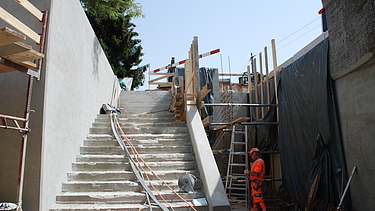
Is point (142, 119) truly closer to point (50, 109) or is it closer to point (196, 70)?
point (196, 70)

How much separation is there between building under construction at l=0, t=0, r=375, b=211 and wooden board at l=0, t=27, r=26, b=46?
1 cm

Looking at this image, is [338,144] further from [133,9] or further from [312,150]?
[133,9]

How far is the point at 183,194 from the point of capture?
→ 5.15m

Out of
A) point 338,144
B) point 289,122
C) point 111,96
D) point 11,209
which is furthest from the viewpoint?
point 111,96

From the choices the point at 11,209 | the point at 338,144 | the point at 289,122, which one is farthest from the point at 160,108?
the point at 11,209

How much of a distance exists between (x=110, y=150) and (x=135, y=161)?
683 millimetres

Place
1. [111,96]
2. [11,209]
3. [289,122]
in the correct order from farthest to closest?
[111,96] < [289,122] < [11,209]

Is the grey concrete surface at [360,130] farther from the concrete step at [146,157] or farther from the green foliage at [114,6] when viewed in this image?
the green foliage at [114,6]

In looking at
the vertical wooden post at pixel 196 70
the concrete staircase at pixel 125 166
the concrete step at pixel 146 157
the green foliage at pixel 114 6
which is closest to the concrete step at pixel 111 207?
the concrete staircase at pixel 125 166

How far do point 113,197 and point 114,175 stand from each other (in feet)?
2.16

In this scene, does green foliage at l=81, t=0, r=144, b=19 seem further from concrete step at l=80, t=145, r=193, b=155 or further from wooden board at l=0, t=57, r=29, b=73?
wooden board at l=0, t=57, r=29, b=73

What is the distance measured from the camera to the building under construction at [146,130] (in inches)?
167

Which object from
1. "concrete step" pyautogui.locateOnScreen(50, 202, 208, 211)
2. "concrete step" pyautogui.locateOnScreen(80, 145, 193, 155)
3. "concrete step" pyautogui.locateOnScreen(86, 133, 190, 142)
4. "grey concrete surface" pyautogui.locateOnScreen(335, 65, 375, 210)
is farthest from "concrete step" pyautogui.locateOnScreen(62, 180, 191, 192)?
"grey concrete surface" pyautogui.locateOnScreen(335, 65, 375, 210)

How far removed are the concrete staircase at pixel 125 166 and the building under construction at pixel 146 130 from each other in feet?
0.07
